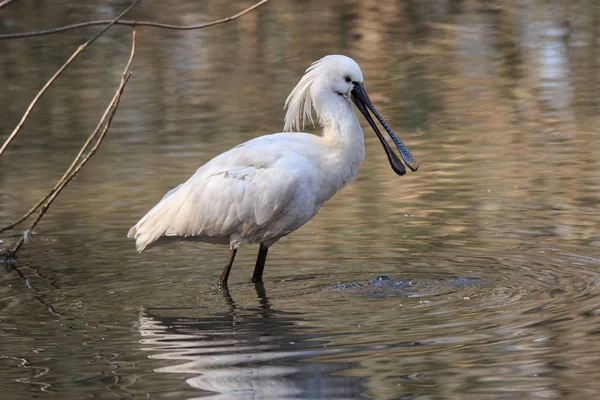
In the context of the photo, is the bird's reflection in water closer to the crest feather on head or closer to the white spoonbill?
the white spoonbill

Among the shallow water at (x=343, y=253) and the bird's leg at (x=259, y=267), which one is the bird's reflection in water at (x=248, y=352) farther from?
the bird's leg at (x=259, y=267)

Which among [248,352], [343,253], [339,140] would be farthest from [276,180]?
[248,352]

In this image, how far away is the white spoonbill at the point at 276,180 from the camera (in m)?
8.23

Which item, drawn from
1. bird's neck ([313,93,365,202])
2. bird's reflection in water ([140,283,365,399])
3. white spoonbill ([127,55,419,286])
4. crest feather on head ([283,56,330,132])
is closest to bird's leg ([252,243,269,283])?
white spoonbill ([127,55,419,286])

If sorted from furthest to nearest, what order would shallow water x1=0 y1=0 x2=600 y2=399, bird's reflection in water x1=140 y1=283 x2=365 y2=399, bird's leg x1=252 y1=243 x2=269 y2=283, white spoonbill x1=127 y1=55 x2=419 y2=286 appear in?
bird's leg x1=252 y1=243 x2=269 y2=283 → white spoonbill x1=127 y1=55 x2=419 y2=286 → shallow water x1=0 y1=0 x2=600 y2=399 → bird's reflection in water x1=140 y1=283 x2=365 y2=399

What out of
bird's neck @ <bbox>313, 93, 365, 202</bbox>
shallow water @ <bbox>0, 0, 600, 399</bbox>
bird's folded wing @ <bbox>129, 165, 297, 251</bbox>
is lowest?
shallow water @ <bbox>0, 0, 600, 399</bbox>

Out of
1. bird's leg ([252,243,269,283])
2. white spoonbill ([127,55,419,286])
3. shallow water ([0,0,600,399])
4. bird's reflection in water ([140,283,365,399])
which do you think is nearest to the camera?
bird's reflection in water ([140,283,365,399])

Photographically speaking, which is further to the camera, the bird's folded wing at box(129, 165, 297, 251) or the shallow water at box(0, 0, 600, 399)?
the bird's folded wing at box(129, 165, 297, 251)

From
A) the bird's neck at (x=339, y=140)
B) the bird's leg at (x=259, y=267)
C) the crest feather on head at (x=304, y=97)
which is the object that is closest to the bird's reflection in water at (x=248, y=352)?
the bird's leg at (x=259, y=267)

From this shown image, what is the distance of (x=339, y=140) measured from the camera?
27.5ft

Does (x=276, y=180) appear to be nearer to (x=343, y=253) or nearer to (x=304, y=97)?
(x=304, y=97)

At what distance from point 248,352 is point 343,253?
2.29 metres

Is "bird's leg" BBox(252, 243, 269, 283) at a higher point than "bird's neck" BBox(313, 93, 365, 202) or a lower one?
lower

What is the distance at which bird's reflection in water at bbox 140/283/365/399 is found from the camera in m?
6.23
